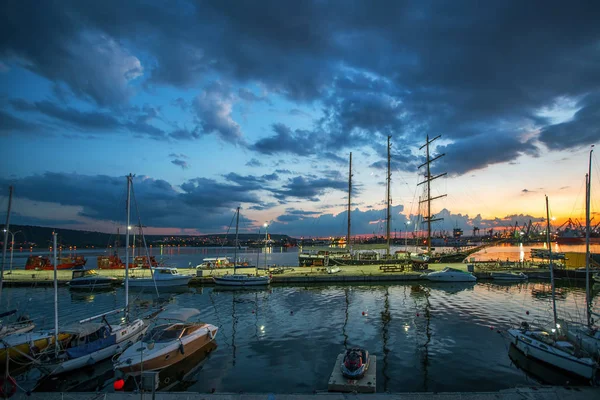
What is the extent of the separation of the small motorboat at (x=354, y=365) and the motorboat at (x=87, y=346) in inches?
575

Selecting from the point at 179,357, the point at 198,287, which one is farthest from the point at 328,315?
the point at 198,287

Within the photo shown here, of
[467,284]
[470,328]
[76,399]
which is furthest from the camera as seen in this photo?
[467,284]

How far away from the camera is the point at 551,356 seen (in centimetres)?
1962

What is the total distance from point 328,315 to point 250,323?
319 inches

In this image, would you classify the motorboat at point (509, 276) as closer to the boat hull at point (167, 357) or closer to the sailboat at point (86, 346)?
the boat hull at point (167, 357)

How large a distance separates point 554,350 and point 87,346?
2908 cm

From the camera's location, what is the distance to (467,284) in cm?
5419

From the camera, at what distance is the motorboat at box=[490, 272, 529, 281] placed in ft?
186

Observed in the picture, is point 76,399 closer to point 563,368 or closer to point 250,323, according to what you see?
point 250,323

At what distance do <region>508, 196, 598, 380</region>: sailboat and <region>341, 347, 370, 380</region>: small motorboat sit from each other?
1147 cm

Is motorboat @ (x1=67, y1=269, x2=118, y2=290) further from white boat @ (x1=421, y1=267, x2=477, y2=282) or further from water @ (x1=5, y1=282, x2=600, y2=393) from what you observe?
white boat @ (x1=421, y1=267, x2=477, y2=282)

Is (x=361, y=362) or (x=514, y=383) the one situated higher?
(x=361, y=362)

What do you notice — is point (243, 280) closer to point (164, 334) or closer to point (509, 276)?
point (164, 334)

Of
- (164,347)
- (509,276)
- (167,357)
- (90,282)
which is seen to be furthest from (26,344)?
(509,276)
